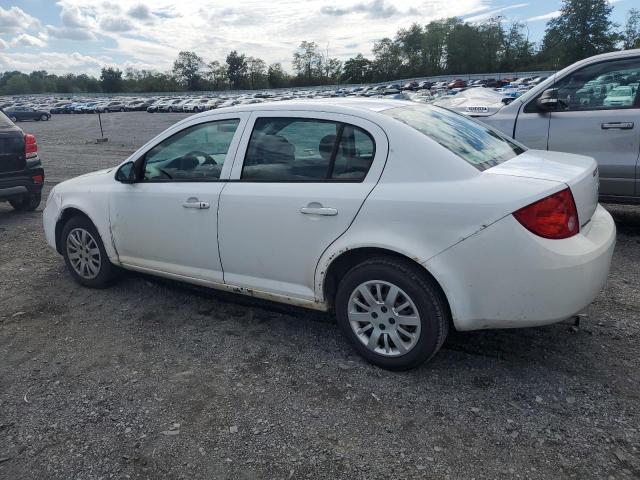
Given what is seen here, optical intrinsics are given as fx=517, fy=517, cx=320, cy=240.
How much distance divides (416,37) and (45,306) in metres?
124

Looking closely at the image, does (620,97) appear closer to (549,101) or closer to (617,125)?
(617,125)

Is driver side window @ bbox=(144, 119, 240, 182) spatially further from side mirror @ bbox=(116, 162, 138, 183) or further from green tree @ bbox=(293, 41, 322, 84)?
green tree @ bbox=(293, 41, 322, 84)

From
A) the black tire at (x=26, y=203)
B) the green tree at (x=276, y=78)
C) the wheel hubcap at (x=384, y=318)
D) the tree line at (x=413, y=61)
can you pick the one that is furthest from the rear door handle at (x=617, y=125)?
the green tree at (x=276, y=78)

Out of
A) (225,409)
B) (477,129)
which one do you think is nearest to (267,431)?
(225,409)

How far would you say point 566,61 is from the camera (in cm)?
8838

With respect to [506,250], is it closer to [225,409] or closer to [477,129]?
[477,129]

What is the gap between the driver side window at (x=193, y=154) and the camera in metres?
3.82

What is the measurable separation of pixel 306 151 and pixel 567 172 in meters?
1.61

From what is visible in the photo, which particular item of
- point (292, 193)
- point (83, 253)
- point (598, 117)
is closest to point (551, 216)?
point (292, 193)

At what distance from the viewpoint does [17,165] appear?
740cm

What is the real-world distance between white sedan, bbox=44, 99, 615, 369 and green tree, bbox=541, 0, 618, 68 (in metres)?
95.6

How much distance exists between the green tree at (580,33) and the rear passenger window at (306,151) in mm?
95645

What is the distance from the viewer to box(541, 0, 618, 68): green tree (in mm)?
87688

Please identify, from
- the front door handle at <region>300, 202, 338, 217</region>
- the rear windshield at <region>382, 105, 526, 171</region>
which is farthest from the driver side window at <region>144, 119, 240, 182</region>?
the rear windshield at <region>382, 105, 526, 171</region>
